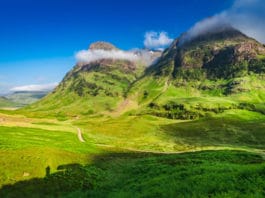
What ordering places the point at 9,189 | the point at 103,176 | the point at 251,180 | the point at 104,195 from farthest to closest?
1. the point at 103,176
2. the point at 9,189
3. the point at 104,195
4. the point at 251,180

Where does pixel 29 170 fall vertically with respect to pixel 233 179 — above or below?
below

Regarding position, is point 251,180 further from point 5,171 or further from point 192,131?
point 192,131

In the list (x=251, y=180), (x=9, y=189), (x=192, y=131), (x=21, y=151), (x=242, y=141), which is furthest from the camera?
(x=192, y=131)

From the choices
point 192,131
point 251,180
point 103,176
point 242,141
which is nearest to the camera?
point 251,180

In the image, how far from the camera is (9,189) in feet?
157

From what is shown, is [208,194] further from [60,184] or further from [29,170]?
[29,170]

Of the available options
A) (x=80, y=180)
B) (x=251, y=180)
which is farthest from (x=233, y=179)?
→ (x=80, y=180)

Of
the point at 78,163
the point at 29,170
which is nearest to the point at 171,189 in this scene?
the point at 29,170

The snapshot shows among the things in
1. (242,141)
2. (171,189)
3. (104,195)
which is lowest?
(242,141)

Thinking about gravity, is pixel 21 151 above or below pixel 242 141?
above

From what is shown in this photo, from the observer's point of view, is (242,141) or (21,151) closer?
(21,151)

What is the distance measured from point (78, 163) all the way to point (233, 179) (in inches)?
1788

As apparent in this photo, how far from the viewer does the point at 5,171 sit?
53.7m

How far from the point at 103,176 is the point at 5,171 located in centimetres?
1739
